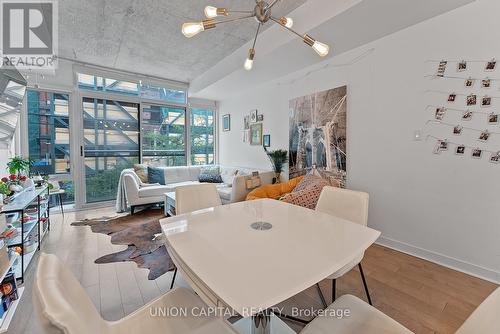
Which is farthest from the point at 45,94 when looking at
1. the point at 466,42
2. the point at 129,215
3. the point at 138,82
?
the point at 466,42

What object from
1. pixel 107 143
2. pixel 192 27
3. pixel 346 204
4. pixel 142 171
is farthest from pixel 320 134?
pixel 107 143

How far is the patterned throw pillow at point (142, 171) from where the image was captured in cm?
443

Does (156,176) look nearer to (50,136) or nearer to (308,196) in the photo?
(50,136)

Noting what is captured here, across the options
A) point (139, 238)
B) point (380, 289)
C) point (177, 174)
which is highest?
point (177, 174)

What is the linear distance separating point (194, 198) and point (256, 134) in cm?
273

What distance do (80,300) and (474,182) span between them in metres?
2.99

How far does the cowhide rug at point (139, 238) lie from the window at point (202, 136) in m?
1.97

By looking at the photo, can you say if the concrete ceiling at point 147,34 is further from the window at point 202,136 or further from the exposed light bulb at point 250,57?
the window at point 202,136

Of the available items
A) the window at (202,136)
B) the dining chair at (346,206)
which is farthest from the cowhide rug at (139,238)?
the window at (202,136)

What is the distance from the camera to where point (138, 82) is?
468 cm

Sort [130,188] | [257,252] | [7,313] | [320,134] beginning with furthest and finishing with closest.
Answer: [130,188] < [320,134] < [7,313] < [257,252]

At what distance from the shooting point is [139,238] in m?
2.89

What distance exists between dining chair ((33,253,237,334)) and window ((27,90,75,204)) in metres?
4.23

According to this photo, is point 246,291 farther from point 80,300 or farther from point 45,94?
point 45,94
